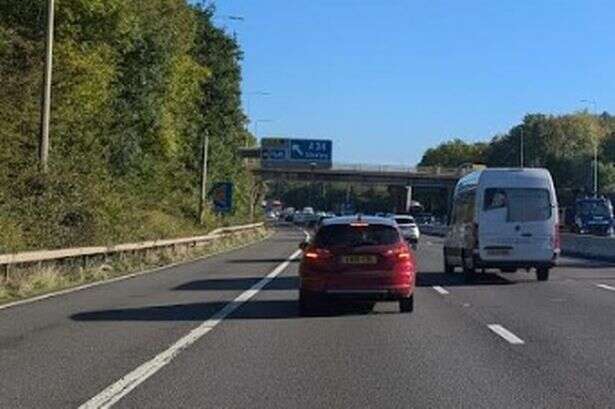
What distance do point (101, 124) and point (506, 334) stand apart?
34068 mm

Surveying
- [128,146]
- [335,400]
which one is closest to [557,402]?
[335,400]

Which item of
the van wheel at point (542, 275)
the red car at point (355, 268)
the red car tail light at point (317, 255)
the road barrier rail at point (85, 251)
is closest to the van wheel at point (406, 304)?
the red car at point (355, 268)

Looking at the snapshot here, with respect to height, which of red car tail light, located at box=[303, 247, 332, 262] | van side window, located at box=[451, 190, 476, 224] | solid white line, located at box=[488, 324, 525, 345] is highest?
van side window, located at box=[451, 190, 476, 224]

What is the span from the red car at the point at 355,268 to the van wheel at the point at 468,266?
812cm

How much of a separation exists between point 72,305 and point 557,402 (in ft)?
36.4

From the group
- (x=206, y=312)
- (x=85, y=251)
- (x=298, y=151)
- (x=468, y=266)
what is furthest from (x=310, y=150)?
(x=206, y=312)

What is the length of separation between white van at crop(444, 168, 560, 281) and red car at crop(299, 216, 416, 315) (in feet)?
25.6

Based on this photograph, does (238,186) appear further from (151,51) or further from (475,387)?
(475,387)

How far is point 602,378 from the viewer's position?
10.5 metres

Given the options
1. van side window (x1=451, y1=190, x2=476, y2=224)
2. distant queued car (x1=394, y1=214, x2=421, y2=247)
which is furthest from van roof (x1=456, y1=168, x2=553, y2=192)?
distant queued car (x1=394, y1=214, x2=421, y2=247)

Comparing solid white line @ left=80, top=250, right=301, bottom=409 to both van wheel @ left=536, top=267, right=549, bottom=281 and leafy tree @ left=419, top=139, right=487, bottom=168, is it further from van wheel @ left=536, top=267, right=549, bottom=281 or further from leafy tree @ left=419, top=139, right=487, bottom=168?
leafy tree @ left=419, top=139, right=487, bottom=168

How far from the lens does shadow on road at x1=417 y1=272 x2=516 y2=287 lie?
80.9ft

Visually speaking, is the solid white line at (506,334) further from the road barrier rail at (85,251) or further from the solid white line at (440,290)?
the road barrier rail at (85,251)

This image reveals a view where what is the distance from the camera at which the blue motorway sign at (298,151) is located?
302 feet
